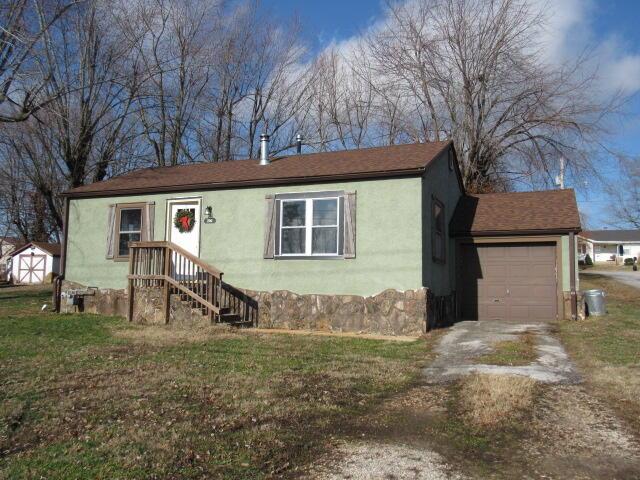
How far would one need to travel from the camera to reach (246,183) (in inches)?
503

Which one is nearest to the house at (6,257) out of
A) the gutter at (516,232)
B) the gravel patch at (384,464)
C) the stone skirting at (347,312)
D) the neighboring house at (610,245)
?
the stone skirting at (347,312)

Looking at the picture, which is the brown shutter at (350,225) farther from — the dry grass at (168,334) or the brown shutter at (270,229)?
the dry grass at (168,334)

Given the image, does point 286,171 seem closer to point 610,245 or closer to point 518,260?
point 518,260

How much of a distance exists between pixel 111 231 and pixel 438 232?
831 centimetres

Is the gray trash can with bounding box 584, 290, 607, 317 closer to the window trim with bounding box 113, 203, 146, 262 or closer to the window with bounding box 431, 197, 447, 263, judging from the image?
the window with bounding box 431, 197, 447, 263

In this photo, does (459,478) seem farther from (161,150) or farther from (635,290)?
(161,150)

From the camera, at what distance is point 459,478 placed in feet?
12.3

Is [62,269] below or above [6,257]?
below

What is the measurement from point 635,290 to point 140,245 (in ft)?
61.3

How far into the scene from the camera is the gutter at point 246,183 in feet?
37.4

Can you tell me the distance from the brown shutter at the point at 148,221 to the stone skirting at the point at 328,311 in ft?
5.69

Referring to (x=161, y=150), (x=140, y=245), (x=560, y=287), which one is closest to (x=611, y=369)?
(x=560, y=287)

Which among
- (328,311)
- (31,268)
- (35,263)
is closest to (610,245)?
(35,263)

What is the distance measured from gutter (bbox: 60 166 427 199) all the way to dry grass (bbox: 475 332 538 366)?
3801 mm
